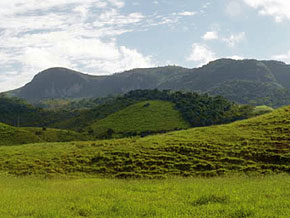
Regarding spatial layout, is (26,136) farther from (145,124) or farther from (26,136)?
(145,124)

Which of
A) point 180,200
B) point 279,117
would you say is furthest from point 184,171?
point 279,117

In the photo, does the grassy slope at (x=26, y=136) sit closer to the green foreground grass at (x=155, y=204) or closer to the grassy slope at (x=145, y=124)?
the grassy slope at (x=145, y=124)

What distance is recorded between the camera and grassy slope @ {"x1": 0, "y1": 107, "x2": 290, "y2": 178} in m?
31.6

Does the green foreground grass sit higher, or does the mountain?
the green foreground grass

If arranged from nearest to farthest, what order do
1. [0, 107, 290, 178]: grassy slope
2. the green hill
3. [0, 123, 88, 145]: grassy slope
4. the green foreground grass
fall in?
1. the green foreground grass
2. [0, 107, 290, 178]: grassy slope
3. the green hill
4. [0, 123, 88, 145]: grassy slope

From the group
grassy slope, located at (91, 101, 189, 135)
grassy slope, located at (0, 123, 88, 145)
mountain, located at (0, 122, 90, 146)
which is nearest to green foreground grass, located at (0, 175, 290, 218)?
mountain, located at (0, 122, 90, 146)

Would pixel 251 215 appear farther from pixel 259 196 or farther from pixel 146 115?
pixel 146 115

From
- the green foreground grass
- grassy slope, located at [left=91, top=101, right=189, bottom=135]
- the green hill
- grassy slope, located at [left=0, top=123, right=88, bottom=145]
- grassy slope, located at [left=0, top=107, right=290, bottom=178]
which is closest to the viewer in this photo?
the green foreground grass

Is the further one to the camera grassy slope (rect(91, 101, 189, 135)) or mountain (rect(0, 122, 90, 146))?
grassy slope (rect(91, 101, 189, 135))

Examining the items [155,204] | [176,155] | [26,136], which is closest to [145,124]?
[26,136]

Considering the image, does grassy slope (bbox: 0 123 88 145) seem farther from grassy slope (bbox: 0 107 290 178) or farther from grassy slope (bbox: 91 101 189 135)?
grassy slope (bbox: 0 107 290 178)

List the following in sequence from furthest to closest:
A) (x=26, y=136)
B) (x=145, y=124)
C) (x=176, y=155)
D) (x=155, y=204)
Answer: (x=145, y=124) < (x=26, y=136) < (x=176, y=155) < (x=155, y=204)

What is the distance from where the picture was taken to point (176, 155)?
1412 inches

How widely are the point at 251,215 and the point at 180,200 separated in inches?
170
